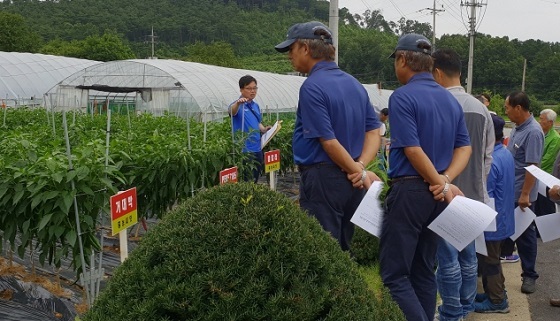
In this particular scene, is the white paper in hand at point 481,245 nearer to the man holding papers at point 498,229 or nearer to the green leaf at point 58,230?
the man holding papers at point 498,229

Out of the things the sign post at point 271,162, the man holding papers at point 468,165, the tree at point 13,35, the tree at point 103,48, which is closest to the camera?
the man holding papers at point 468,165

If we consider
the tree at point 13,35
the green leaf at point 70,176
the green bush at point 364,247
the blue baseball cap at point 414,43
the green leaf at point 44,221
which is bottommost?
the green bush at point 364,247

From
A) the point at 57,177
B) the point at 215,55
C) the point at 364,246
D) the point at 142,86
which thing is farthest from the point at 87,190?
the point at 215,55

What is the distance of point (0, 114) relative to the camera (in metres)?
10.2

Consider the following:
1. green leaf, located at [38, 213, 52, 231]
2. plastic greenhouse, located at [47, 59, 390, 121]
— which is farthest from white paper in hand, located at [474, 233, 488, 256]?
plastic greenhouse, located at [47, 59, 390, 121]

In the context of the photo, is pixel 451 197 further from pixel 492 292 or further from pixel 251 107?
pixel 251 107

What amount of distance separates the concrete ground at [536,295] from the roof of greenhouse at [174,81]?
10.1 metres

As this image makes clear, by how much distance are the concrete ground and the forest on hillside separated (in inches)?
1779

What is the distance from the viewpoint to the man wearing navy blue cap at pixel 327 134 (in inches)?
129

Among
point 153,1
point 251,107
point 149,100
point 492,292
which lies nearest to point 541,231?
point 492,292

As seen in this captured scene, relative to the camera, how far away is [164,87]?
18.2 meters

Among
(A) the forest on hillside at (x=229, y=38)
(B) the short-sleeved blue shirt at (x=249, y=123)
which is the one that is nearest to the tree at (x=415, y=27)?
(A) the forest on hillside at (x=229, y=38)

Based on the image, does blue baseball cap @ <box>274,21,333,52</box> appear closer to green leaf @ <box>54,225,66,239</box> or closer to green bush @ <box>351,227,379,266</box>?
green leaf @ <box>54,225,66,239</box>

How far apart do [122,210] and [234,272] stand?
1813 mm
